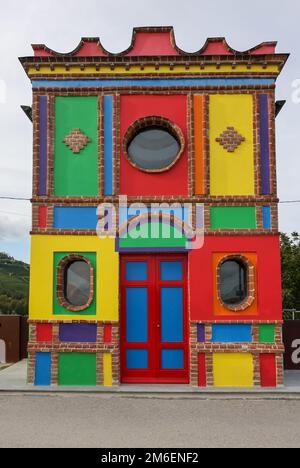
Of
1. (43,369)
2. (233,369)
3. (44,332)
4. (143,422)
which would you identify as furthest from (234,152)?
(43,369)

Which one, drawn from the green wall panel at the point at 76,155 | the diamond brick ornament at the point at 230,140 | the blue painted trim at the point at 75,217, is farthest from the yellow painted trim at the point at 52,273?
the diamond brick ornament at the point at 230,140

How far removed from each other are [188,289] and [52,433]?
4320 mm

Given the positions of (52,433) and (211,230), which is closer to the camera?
(52,433)

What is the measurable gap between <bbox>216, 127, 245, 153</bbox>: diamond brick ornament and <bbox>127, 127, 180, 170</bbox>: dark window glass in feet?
A: 3.19

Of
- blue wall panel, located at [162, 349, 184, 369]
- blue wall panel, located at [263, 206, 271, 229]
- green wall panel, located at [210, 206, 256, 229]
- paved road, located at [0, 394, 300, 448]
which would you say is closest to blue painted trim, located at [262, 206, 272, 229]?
blue wall panel, located at [263, 206, 271, 229]

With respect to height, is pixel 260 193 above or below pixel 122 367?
above

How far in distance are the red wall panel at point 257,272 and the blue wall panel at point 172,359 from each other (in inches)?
33.8

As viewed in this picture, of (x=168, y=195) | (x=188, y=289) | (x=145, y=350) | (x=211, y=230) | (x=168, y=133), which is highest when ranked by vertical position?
(x=168, y=133)

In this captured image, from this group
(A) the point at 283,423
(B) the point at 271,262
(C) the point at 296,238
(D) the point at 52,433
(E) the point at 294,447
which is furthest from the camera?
(C) the point at 296,238

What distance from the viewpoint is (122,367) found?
9766 millimetres

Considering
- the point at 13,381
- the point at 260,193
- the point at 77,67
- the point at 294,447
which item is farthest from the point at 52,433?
the point at 77,67

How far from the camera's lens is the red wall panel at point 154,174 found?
10.0 m

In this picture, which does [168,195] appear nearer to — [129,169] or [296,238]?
[129,169]

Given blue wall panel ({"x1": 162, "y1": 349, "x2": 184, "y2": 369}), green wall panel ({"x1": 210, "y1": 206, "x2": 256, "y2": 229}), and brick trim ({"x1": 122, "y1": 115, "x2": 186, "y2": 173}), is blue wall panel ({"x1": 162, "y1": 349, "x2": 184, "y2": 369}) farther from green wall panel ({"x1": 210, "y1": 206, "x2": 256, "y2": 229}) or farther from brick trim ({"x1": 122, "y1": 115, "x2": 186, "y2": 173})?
brick trim ({"x1": 122, "y1": 115, "x2": 186, "y2": 173})
